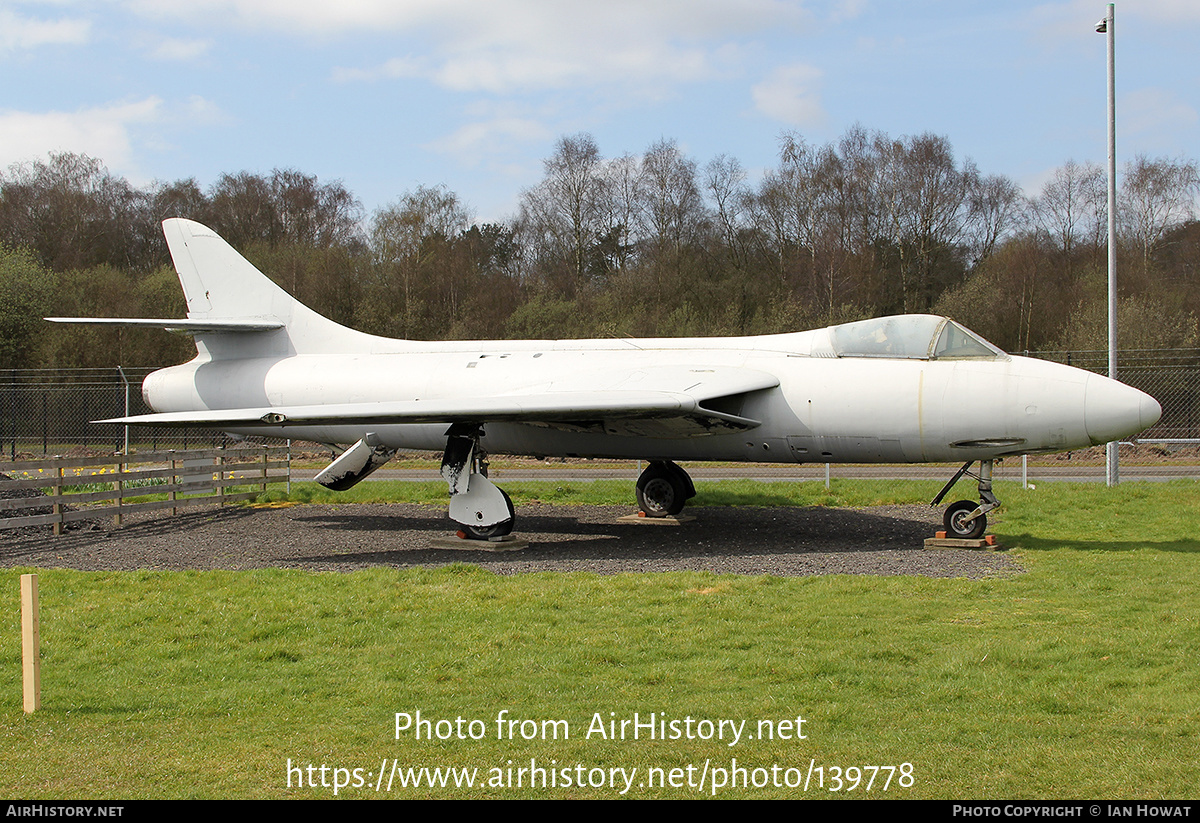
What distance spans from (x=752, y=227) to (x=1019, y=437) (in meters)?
33.1

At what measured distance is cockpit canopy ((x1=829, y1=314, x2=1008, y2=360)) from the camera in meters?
11.4

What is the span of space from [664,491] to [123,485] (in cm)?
888

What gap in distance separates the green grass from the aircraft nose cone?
1.48m

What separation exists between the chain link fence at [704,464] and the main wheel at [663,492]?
3927mm

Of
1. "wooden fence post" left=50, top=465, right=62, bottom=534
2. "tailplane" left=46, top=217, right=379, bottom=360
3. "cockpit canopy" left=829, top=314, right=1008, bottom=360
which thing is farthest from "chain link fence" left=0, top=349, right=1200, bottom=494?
"cockpit canopy" left=829, top=314, right=1008, bottom=360

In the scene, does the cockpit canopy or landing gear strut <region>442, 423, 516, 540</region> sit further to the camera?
landing gear strut <region>442, 423, 516, 540</region>

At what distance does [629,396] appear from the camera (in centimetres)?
1132

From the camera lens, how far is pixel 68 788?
4348 mm

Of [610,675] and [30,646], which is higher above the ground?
[30,646]

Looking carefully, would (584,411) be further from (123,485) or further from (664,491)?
(123,485)

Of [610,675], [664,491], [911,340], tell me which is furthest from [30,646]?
[664,491]

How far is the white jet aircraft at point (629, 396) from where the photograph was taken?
11.0 metres

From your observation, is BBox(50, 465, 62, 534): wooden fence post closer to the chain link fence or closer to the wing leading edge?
the wing leading edge

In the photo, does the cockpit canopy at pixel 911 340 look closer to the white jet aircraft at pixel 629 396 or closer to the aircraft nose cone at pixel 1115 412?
the white jet aircraft at pixel 629 396
